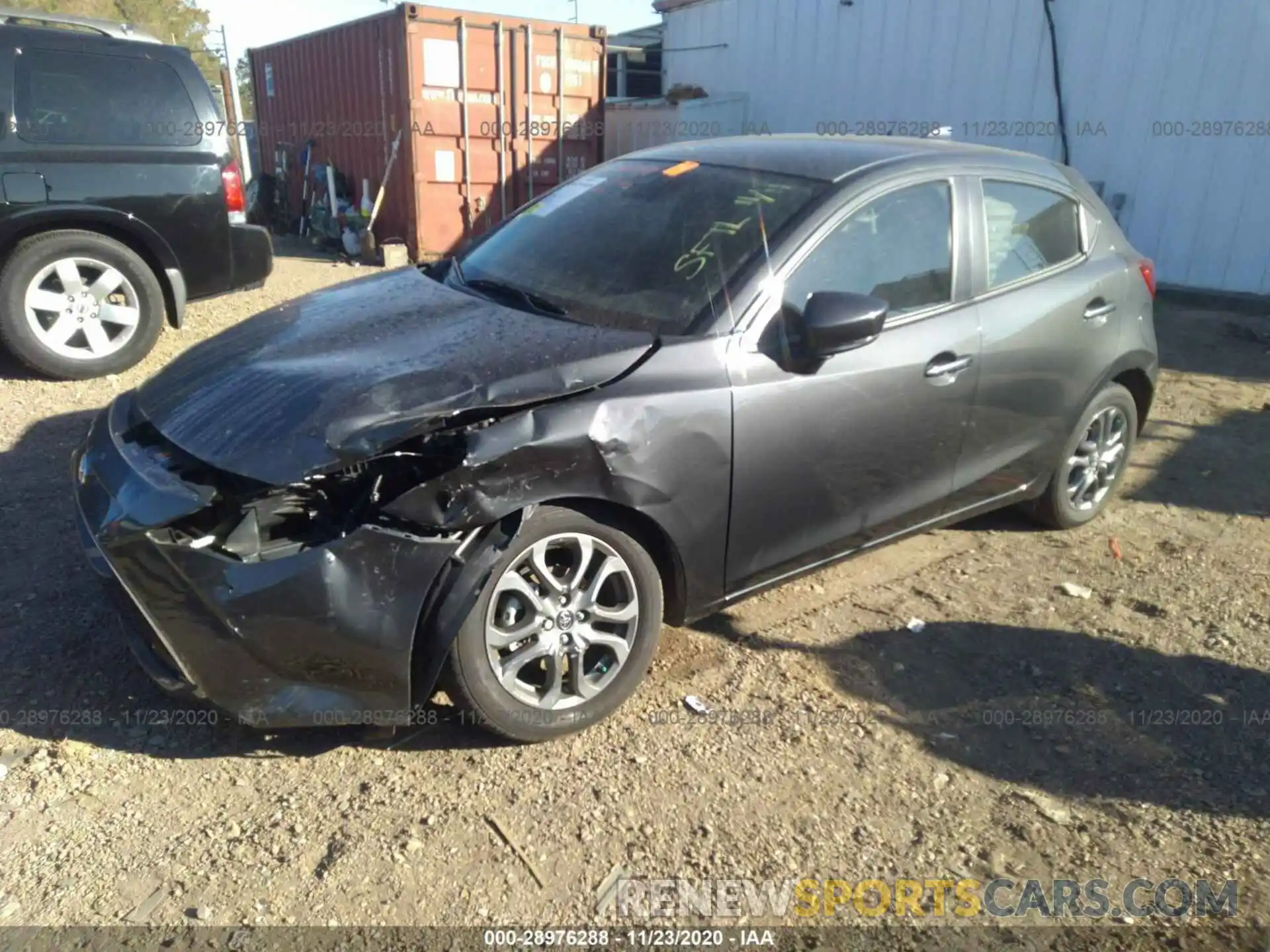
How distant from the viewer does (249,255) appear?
6172 mm

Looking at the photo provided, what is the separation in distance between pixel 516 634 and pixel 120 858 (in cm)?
115

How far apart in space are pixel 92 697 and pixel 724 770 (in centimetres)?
201

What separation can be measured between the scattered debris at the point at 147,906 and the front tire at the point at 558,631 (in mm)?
849

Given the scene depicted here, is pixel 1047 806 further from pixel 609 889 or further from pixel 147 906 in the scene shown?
pixel 147 906

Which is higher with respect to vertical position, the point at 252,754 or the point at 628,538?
the point at 628,538

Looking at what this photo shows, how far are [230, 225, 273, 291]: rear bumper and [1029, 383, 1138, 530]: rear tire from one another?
16.3 ft

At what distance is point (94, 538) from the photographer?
2521 mm

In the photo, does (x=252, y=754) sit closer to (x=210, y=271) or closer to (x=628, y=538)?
(x=628, y=538)

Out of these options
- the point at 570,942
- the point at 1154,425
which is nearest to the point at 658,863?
the point at 570,942

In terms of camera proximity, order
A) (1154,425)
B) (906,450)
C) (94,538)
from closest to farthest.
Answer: (94,538), (906,450), (1154,425)

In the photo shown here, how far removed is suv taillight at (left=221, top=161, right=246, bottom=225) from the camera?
19.7 feet

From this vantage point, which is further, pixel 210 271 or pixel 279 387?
pixel 210 271

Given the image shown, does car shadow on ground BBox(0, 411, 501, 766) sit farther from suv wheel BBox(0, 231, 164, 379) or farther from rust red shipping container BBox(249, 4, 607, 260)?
rust red shipping container BBox(249, 4, 607, 260)

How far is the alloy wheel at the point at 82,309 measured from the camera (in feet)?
18.3
